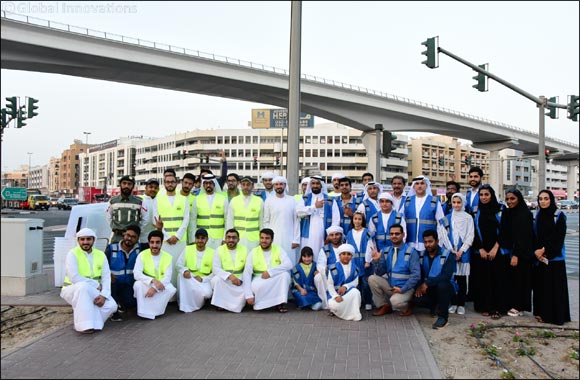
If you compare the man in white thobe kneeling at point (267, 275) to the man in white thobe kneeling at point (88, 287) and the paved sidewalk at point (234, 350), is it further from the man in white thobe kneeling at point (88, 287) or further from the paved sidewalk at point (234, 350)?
the man in white thobe kneeling at point (88, 287)

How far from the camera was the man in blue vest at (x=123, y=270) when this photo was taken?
6.80m

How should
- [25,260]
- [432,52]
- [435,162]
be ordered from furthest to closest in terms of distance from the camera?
[435,162] → [432,52] → [25,260]

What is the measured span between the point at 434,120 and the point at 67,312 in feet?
156

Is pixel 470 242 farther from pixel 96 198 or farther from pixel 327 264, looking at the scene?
pixel 96 198

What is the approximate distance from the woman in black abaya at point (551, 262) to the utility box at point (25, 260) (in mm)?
7484

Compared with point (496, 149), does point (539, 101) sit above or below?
below

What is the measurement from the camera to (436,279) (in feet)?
22.0

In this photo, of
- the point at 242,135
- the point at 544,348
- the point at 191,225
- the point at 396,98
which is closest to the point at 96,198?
the point at 242,135

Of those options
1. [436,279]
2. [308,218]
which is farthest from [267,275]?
[436,279]

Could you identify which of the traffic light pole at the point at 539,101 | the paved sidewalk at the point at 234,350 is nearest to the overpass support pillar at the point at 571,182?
the traffic light pole at the point at 539,101

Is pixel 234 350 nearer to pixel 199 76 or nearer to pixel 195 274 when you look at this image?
pixel 195 274

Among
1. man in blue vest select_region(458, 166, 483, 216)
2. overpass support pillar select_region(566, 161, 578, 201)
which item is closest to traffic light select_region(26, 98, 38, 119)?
man in blue vest select_region(458, 166, 483, 216)

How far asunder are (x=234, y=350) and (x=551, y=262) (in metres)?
4.56

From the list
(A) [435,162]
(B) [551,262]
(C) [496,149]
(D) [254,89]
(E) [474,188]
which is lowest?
(B) [551,262]
